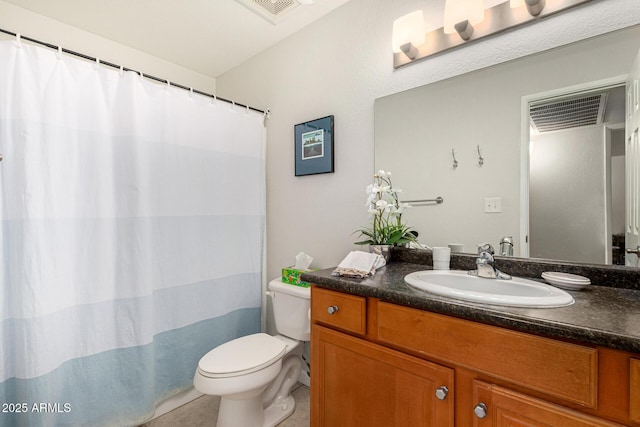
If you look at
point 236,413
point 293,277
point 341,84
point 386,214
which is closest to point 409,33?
point 341,84

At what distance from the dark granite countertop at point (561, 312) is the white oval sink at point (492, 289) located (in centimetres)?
2

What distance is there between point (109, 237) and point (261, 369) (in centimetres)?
102

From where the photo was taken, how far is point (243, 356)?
1.46 metres

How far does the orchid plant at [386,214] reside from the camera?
4.73ft

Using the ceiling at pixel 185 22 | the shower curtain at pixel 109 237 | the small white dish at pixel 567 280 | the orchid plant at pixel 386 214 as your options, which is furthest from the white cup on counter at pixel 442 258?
the ceiling at pixel 185 22

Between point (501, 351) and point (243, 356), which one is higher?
point (501, 351)

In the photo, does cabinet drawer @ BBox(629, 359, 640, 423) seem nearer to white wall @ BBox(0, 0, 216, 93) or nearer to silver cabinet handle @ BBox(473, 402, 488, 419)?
silver cabinet handle @ BBox(473, 402, 488, 419)

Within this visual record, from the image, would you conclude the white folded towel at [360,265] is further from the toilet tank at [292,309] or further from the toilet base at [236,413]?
the toilet base at [236,413]

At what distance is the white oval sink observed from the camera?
2.58 feet

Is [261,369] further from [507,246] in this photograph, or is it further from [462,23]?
[462,23]

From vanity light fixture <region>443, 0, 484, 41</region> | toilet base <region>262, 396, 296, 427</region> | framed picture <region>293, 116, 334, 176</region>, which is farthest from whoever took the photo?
framed picture <region>293, 116, 334, 176</region>

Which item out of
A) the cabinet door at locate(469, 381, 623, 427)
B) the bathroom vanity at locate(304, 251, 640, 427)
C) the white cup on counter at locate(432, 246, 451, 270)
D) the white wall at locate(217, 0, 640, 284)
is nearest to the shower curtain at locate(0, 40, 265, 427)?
the white wall at locate(217, 0, 640, 284)

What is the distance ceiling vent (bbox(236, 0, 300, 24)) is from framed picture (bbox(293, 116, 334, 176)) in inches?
26.4

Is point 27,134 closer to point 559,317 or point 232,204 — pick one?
point 232,204
